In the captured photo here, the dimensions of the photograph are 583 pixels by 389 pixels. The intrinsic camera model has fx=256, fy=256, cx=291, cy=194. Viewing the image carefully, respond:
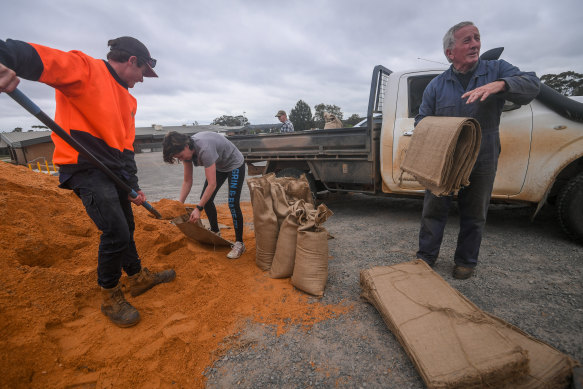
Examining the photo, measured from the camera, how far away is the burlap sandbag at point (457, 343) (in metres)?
1.13

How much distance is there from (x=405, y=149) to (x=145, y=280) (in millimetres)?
3055

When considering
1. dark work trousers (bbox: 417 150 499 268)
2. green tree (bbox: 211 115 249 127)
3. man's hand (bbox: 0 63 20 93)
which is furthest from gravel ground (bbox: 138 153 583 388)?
green tree (bbox: 211 115 249 127)

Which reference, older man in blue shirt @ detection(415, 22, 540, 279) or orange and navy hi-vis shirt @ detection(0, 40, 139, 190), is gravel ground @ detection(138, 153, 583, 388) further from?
orange and navy hi-vis shirt @ detection(0, 40, 139, 190)

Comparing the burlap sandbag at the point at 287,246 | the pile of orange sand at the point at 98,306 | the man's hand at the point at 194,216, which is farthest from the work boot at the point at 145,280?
the burlap sandbag at the point at 287,246

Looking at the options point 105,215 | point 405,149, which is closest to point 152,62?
point 105,215

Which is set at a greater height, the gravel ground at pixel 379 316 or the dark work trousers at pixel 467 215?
the dark work trousers at pixel 467 215

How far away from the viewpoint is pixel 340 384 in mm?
1314

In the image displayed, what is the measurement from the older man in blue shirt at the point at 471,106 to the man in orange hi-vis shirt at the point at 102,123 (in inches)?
89.0

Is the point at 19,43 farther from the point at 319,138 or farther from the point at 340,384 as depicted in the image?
the point at 319,138

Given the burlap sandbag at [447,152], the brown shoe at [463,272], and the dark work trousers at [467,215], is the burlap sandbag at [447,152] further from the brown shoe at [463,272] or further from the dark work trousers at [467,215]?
the brown shoe at [463,272]

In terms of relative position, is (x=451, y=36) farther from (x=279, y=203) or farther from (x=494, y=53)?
(x=279, y=203)

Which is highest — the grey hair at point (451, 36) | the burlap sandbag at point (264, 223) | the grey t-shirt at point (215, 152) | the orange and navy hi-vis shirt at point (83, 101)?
the grey hair at point (451, 36)

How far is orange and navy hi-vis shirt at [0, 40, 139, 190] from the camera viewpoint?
1.27 meters

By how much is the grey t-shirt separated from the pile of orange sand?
95 cm
